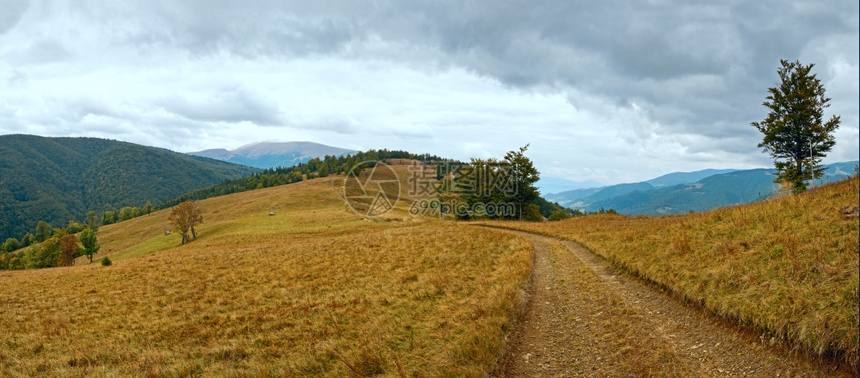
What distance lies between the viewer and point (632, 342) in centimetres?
837

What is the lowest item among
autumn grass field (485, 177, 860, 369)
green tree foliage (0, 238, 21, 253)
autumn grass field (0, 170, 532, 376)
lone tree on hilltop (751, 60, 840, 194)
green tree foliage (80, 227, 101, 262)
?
green tree foliage (0, 238, 21, 253)

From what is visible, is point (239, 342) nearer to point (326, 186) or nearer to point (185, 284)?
point (185, 284)

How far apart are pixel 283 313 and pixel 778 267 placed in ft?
54.0

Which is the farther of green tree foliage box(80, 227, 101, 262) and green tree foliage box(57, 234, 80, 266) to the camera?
green tree foliage box(80, 227, 101, 262)

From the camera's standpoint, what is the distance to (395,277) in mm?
19484

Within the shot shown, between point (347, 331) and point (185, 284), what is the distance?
16.4 metres

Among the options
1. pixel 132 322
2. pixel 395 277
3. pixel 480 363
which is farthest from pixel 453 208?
pixel 480 363

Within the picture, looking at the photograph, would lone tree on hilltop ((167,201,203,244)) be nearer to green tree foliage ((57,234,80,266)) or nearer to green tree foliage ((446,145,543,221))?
green tree foliage ((57,234,80,266))

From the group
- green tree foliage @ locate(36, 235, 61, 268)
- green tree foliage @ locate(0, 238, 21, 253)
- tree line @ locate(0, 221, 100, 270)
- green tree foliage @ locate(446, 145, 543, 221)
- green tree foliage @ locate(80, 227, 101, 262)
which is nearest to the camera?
green tree foliage @ locate(446, 145, 543, 221)

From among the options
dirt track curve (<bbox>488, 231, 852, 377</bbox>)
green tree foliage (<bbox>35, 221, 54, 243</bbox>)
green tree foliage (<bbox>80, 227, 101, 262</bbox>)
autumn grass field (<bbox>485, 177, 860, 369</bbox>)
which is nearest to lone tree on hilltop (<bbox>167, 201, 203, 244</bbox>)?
green tree foliage (<bbox>80, 227, 101, 262</bbox>)

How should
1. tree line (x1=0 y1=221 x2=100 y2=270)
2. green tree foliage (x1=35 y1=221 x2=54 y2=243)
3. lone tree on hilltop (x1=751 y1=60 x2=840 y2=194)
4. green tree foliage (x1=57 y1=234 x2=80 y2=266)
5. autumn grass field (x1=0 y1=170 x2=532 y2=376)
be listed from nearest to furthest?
autumn grass field (x1=0 y1=170 x2=532 y2=376) < lone tree on hilltop (x1=751 y1=60 x2=840 y2=194) < green tree foliage (x1=57 y1=234 x2=80 y2=266) < tree line (x1=0 y1=221 x2=100 y2=270) < green tree foliage (x1=35 y1=221 x2=54 y2=243)

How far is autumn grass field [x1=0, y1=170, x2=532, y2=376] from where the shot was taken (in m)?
9.94

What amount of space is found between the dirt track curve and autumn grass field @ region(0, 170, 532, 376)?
0.86 m

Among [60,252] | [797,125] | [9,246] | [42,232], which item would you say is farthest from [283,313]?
[9,246]
